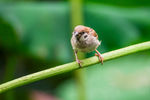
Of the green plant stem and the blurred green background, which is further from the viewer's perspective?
the blurred green background

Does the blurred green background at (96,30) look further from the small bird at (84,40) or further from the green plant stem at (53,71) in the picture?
the green plant stem at (53,71)

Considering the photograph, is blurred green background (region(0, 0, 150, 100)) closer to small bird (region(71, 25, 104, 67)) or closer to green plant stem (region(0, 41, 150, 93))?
small bird (region(71, 25, 104, 67))

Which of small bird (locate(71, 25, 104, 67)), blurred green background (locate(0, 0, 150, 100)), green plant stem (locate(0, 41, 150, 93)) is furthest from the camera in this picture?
blurred green background (locate(0, 0, 150, 100))

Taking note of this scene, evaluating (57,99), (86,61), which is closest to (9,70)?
(57,99)

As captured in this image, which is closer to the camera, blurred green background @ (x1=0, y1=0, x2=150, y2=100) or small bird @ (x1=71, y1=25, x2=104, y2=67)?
small bird @ (x1=71, y1=25, x2=104, y2=67)

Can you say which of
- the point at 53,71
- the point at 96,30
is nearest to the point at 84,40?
the point at 53,71

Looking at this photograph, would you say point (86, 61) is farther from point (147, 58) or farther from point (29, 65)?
point (29, 65)

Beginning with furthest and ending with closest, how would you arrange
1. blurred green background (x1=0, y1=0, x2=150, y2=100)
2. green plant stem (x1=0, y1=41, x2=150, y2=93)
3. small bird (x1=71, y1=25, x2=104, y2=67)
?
blurred green background (x1=0, y1=0, x2=150, y2=100)
small bird (x1=71, y1=25, x2=104, y2=67)
green plant stem (x1=0, y1=41, x2=150, y2=93)

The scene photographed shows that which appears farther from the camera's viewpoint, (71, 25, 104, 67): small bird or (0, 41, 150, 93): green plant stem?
(71, 25, 104, 67): small bird

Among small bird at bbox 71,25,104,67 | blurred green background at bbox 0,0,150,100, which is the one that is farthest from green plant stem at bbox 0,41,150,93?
blurred green background at bbox 0,0,150,100

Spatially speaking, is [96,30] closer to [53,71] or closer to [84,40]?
[84,40]

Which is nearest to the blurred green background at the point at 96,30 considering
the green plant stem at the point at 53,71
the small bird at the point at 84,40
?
the small bird at the point at 84,40
